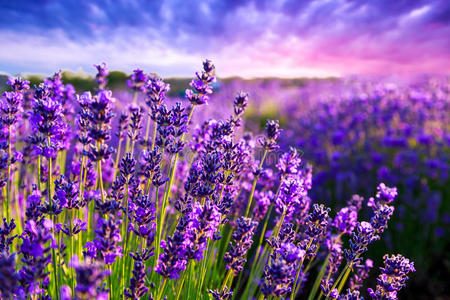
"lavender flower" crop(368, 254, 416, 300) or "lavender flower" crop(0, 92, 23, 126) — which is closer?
"lavender flower" crop(368, 254, 416, 300)

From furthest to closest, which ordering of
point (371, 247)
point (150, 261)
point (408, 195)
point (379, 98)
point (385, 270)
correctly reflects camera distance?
point (379, 98), point (408, 195), point (371, 247), point (150, 261), point (385, 270)

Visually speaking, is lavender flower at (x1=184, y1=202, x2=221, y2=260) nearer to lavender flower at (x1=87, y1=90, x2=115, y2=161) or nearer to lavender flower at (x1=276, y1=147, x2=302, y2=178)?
lavender flower at (x1=87, y1=90, x2=115, y2=161)

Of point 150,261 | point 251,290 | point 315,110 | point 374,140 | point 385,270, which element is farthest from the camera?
point 315,110

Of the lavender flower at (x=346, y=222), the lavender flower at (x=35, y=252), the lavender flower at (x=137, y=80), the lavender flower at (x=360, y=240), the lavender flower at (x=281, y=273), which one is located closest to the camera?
the lavender flower at (x=35, y=252)

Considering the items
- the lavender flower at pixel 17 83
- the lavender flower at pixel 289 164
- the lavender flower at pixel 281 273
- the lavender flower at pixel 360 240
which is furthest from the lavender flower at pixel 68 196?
the lavender flower at pixel 360 240

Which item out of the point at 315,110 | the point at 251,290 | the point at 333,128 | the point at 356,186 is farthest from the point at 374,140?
the point at 251,290

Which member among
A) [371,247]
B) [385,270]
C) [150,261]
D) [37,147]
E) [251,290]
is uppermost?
[37,147]

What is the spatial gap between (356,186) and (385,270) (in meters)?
3.97

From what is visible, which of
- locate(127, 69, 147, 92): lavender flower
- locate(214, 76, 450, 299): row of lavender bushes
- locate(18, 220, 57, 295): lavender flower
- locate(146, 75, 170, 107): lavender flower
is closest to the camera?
locate(18, 220, 57, 295): lavender flower

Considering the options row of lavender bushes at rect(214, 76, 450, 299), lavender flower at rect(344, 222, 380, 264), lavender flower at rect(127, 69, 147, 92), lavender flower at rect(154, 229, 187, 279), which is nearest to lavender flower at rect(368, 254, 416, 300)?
lavender flower at rect(344, 222, 380, 264)

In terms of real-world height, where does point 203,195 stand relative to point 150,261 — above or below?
above

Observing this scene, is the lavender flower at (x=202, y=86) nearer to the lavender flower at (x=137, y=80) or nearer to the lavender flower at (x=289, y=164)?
the lavender flower at (x=289, y=164)

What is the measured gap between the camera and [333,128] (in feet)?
24.1

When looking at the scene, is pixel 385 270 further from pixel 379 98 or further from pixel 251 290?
pixel 379 98
